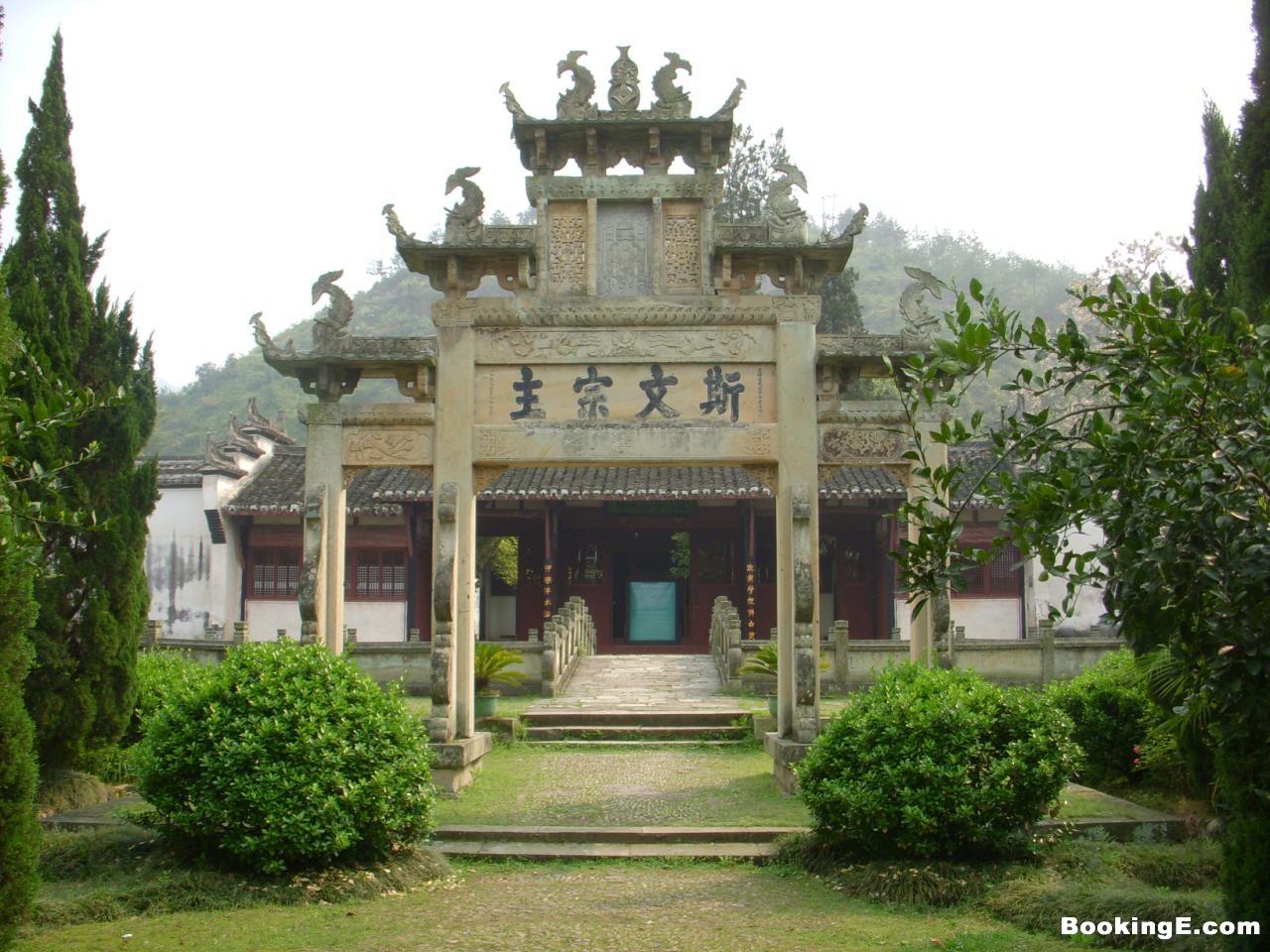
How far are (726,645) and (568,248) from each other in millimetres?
10053

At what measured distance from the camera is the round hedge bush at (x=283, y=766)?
7.43 meters

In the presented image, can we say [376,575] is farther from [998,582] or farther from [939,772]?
Answer: [939,772]

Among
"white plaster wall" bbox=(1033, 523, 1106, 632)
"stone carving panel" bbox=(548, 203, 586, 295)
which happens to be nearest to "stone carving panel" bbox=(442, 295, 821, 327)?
"stone carving panel" bbox=(548, 203, 586, 295)

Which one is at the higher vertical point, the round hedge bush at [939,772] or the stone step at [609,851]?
the round hedge bush at [939,772]

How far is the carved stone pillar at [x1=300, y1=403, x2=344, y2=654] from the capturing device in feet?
36.9

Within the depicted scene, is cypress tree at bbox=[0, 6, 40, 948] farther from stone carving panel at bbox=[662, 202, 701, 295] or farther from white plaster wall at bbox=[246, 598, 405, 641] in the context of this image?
white plaster wall at bbox=[246, 598, 405, 641]

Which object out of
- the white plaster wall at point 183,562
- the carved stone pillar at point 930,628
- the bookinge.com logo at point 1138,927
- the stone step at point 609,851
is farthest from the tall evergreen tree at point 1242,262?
the white plaster wall at point 183,562

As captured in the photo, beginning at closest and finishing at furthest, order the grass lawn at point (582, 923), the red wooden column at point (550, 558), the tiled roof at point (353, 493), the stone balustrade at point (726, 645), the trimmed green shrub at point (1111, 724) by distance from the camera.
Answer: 1. the grass lawn at point (582, 923)
2. the trimmed green shrub at point (1111, 724)
3. the stone balustrade at point (726, 645)
4. the tiled roof at point (353, 493)
5. the red wooden column at point (550, 558)

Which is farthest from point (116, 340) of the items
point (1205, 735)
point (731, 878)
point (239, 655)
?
point (1205, 735)

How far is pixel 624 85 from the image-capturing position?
11.7 meters

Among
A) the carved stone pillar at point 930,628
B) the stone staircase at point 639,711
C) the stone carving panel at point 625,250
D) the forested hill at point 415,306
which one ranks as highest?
the forested hill at point 415,306

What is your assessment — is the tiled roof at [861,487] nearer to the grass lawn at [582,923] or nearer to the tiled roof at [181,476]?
the tiled roof at [181,476]

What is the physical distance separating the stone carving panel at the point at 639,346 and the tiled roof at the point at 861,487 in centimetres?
1250

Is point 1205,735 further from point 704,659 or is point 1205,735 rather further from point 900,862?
point 704,659
